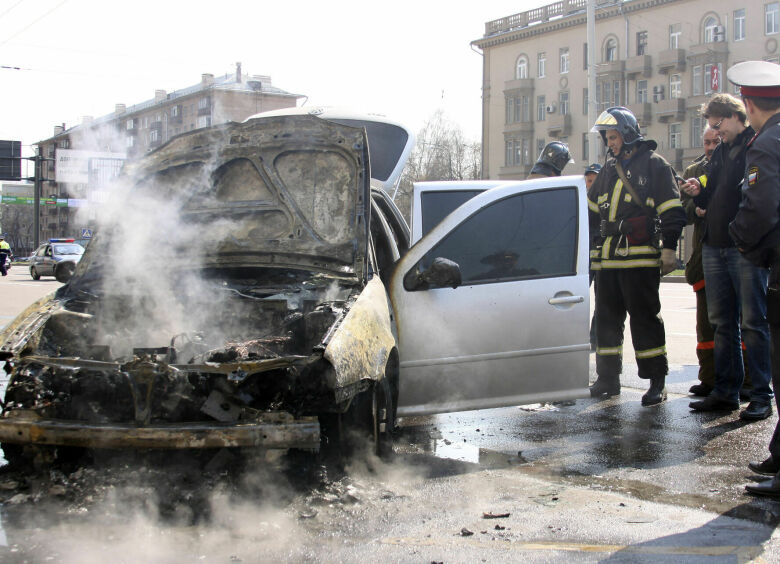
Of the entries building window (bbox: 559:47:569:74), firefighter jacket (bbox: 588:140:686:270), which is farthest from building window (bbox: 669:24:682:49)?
firefighter jacket (bbox: 588:140:686:270)

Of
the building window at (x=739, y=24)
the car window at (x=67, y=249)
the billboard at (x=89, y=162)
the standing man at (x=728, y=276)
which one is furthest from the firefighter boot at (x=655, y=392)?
the building window at (x=739, y=24)

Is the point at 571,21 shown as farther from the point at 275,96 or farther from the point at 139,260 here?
the point at 139,260

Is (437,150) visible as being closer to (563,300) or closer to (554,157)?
(554,157)

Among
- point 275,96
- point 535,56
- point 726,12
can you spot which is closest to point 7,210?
point 535,56

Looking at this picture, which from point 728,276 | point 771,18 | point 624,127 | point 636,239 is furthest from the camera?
point 771,18

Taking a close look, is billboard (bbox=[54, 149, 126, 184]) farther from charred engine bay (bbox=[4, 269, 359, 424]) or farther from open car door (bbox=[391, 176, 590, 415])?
open car door (bbox=[391, 176, 590, 415])

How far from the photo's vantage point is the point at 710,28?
46969mm

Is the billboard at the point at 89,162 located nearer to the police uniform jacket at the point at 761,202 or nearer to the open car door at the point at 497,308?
the open car door at the point at 497,308

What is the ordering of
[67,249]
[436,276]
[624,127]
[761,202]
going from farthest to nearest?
1. [67,249]
2. [624,127]
3. [436,276]
4. [761,202]

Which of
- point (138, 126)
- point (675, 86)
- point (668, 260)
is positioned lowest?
point (668, 260)

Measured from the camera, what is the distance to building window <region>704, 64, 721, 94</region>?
42.9 meters

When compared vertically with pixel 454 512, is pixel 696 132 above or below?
above

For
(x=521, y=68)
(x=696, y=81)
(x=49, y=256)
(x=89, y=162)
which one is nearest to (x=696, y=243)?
(x=89, y=162)

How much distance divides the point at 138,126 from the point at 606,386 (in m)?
8.73
